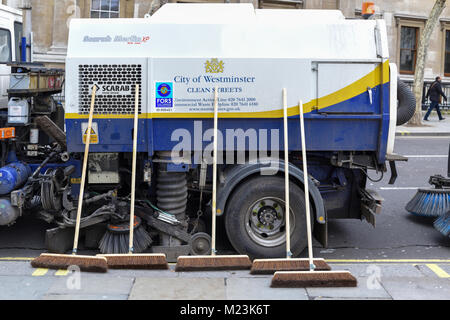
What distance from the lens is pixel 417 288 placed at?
518 centimetres

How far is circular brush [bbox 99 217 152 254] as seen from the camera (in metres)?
5.78

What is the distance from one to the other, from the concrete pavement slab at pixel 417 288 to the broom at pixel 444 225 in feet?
4.11

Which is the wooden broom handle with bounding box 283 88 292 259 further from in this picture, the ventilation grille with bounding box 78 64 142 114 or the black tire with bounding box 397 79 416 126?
the black tire with bounding box 397 79 416 126

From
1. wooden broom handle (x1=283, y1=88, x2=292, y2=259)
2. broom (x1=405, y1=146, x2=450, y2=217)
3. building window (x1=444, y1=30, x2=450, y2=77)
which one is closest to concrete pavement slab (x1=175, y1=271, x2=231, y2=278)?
wooden broom handle (x1=283, y1=88, x2=292, y2=259)

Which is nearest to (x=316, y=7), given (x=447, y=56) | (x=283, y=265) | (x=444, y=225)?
(x=447, y=56)

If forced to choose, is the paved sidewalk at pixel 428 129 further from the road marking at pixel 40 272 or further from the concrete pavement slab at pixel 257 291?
the road marking at pixel 40 272

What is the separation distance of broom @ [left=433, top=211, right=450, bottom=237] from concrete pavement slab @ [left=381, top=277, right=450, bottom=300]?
49.3 inches

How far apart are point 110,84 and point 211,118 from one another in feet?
3.62

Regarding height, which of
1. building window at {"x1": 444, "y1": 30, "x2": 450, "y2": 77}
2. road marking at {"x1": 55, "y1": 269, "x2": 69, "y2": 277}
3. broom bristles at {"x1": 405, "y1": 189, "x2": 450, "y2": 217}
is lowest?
road marking at {"x1": 55, "y1": 269, "x2": 69, "y2": 277}

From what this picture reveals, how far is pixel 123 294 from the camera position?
4852 mm

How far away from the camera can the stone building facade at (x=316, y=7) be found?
19.1m

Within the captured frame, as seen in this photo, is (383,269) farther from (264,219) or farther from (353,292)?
(264,219)

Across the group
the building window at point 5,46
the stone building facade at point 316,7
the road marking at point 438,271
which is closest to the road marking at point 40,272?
the building window at point 5,46
